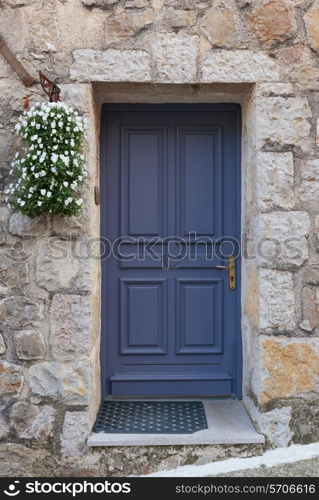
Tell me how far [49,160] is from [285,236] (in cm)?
135

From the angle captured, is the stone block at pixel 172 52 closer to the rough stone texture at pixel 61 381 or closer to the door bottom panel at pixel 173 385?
the rough stone texture at pixel 61 381

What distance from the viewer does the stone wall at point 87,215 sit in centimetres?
261

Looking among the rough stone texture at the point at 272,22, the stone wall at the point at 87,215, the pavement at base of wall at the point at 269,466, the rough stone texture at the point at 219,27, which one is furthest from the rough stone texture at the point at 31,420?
the rough stone texture at the point at 272,22

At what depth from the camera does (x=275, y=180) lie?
263 centimetres

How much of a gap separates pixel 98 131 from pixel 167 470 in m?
2.03

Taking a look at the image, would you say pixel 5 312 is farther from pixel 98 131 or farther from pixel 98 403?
pixel 98 131

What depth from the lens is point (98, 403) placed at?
290cm

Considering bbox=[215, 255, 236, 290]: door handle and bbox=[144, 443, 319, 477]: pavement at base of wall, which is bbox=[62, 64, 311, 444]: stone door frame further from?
→ bbox=[215, 255, 236, 290]: door handle

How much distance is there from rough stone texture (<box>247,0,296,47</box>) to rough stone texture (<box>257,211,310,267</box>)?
3.18 feet

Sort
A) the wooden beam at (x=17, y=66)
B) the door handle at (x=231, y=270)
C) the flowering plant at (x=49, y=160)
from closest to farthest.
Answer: the flowering plant at (x=49, y=160) → the wooden beam at (x=17, y=66) → the door handle at (x=231, y=270)

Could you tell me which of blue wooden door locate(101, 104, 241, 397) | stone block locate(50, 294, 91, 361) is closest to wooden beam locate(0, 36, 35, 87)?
blue wooden door locate(101, 104, 241, 397)

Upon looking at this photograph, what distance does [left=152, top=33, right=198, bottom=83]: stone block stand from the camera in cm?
261

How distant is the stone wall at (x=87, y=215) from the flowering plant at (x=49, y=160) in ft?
0.57

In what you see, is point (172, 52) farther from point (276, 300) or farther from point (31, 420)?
point (31, 420)
